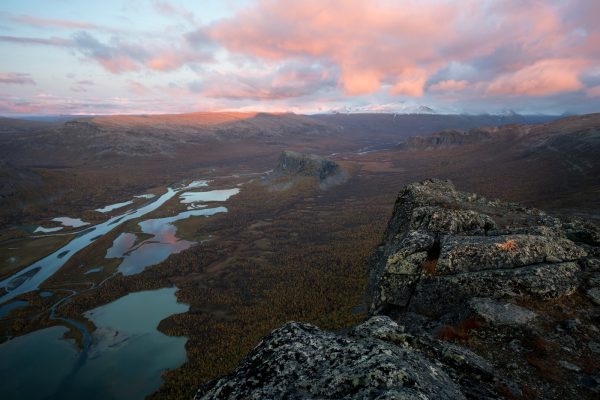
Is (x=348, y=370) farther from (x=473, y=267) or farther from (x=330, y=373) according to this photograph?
(x=473, y=267)

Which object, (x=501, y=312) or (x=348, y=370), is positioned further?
(x=501, y=312)

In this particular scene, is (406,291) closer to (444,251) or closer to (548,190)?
(444,251)

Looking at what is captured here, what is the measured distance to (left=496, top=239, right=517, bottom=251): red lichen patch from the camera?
69.4 ft

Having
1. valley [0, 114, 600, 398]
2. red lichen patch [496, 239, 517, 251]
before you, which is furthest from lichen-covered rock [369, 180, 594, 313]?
valley [0, 114, 600, 398]

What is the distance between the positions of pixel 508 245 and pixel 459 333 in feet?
26.4

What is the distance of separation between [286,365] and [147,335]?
53.6m

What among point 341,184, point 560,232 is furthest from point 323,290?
point 341,184

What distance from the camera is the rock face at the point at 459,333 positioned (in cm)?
974

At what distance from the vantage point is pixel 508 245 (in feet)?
69.9

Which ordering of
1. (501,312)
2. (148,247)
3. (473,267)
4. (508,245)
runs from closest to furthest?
(501,312) → (473,267) → (508,245) → (148,247)

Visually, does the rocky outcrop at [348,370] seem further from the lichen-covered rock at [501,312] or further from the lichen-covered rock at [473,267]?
the lichen-covered rock at [473,267]

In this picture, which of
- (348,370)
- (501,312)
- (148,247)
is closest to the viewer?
(348,370)

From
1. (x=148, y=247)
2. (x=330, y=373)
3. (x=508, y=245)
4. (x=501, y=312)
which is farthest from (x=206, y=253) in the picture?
(x=330, y=373)

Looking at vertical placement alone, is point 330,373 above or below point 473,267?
above
